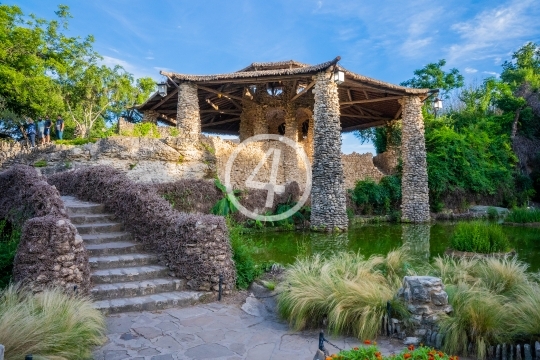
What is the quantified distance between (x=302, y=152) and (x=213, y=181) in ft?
24.5

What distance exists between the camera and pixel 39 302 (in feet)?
11.4

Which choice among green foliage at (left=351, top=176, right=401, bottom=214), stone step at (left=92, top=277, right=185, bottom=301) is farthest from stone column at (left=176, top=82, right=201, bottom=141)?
stone step at (left=92, top=277, right=185, bottom=301)

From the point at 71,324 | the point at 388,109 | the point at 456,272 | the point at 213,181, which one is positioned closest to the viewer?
the point at 71,324

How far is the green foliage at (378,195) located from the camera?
18.8 m

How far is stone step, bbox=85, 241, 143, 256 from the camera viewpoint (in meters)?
5.35

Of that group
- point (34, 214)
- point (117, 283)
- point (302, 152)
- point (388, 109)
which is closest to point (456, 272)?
point (117, 283)

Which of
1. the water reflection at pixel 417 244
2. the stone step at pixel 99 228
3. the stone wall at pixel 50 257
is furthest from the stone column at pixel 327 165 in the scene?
the stone wall at pixel 50 257

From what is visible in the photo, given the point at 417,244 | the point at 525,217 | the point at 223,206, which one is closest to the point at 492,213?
the point at 525,217

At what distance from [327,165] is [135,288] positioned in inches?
423

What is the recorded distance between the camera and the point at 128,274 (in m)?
4.86

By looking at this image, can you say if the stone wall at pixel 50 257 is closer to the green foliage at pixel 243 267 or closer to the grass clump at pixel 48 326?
the grass clump at pixel 48 326

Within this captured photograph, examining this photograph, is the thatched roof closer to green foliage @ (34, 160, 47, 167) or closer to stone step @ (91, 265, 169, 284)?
green foliage @ (34, 160, 47, 167)

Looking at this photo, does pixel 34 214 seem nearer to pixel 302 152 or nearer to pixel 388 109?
pixel 302 152

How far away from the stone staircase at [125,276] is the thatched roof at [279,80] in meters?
9.98
